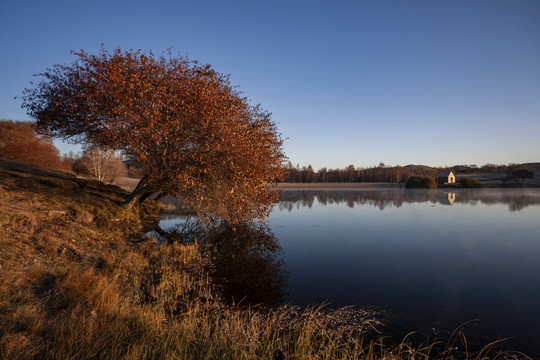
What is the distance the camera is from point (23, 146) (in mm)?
30375

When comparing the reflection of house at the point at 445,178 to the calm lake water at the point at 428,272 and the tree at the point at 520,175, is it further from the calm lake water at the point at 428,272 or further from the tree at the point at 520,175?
the calm lake water at the point at 428,272

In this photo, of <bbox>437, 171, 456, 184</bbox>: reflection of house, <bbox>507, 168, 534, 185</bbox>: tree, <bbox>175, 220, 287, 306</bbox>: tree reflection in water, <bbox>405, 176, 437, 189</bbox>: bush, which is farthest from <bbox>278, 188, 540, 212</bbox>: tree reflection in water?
<bbox>507, 168, 534, 185</bbox>: tree

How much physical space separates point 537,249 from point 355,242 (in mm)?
8106

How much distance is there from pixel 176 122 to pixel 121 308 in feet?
23.7

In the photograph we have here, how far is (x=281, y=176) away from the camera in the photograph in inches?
559

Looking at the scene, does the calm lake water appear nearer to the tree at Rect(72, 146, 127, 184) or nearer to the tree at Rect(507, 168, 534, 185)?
the tree at Rect(72, 146, 127, 184)

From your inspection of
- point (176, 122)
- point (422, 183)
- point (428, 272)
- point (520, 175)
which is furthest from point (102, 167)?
point (520, 175)

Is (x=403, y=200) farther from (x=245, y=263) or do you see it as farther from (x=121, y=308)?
(x=121, y=308)

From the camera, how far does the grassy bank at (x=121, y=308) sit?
3945 millimetres

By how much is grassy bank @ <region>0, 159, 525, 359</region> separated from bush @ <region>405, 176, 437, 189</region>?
268ft

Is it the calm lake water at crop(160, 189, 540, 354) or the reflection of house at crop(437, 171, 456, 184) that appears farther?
the reflection of house at crop(437, 171, 456, 184)

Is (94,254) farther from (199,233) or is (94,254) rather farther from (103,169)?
(103,169)

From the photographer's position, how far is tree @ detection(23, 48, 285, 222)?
10.8 m

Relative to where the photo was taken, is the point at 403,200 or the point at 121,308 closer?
the point at 121,308
